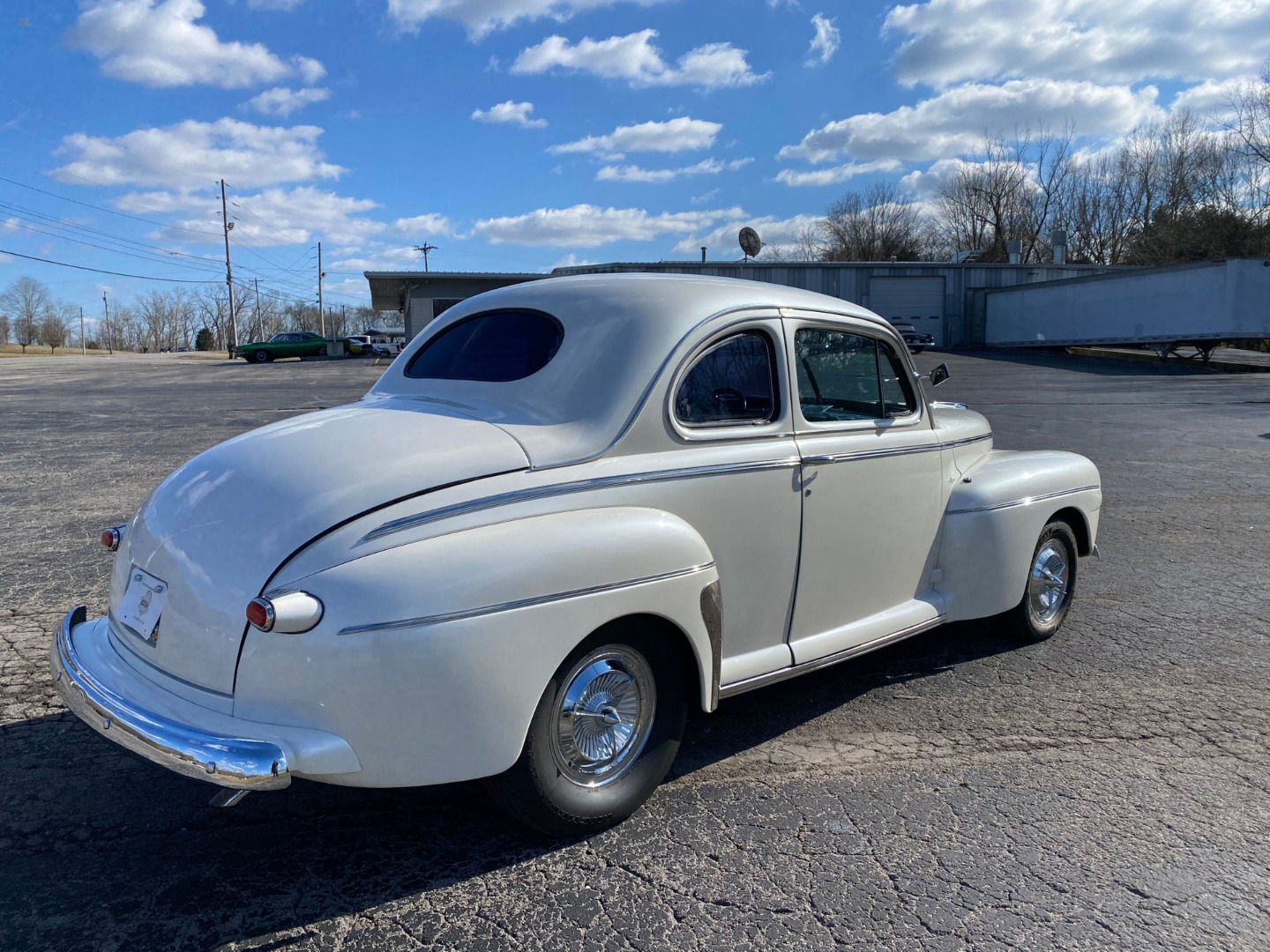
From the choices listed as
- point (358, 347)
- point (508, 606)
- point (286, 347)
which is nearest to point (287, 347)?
point (286, 347)

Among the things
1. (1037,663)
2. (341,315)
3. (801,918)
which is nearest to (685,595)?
(801,918)

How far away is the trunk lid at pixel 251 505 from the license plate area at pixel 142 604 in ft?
0.07

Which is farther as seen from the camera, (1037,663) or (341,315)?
(341,315)

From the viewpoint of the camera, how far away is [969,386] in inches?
906

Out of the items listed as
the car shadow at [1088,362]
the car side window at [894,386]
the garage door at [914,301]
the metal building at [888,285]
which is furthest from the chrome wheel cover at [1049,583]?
the garage door at [914,301]

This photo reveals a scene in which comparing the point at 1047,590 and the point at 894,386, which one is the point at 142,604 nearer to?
the point at 894,386

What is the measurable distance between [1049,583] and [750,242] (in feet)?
60.2

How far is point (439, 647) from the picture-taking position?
2.44m

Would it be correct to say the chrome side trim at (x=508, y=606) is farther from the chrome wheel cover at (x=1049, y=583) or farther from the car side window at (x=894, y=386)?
the chrome wheel cover at (x=1049, y=583)

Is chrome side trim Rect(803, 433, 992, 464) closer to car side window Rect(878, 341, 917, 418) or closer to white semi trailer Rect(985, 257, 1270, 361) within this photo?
car side window Rect(878, 341, 917, 418)

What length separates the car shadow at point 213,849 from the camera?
8.24ft

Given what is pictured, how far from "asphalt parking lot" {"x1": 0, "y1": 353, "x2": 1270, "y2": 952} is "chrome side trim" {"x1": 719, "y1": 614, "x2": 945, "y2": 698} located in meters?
0.34

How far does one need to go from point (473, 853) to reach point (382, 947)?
51cm

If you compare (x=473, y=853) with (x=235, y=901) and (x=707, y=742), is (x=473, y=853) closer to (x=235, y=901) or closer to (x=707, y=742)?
(x=235, y=901)
